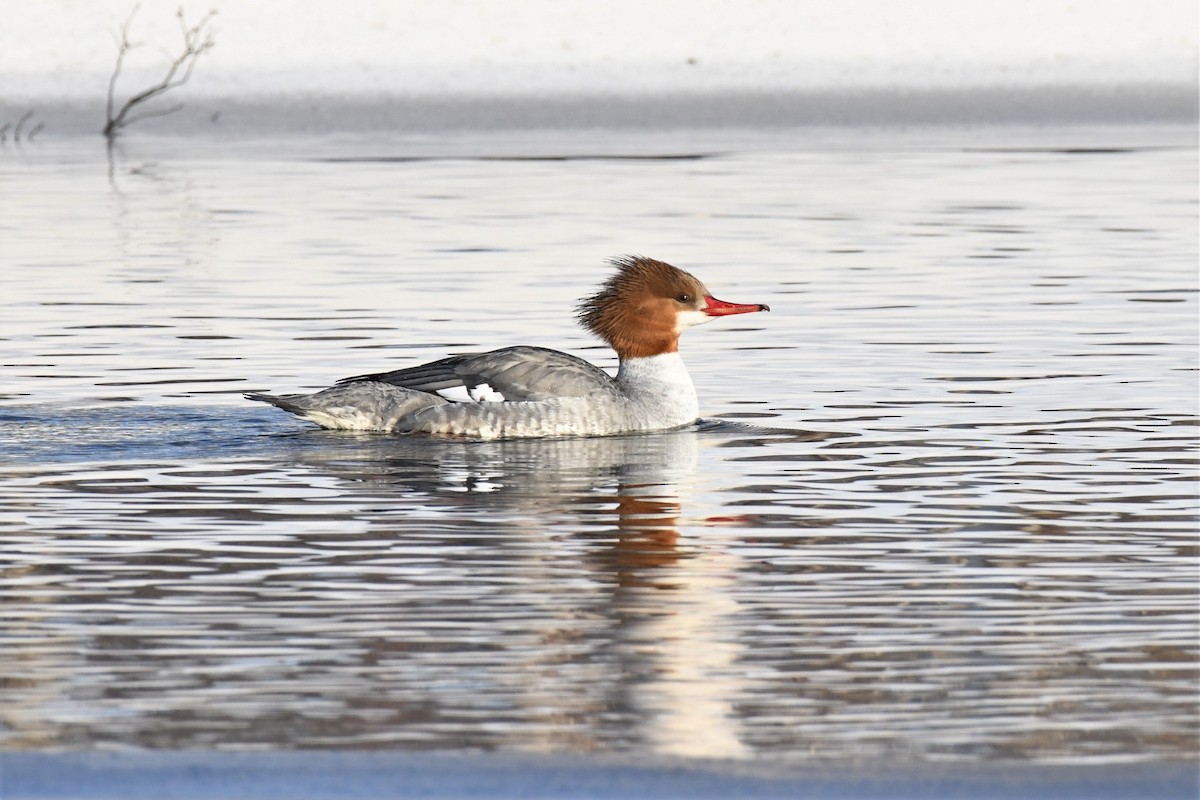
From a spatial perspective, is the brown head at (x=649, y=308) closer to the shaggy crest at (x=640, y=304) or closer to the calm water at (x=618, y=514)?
the shaggy crest at (x=640, y=304)

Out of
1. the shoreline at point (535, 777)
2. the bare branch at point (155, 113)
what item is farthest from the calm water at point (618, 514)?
the bare branch at point (155, 113)

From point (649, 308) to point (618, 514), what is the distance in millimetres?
2827

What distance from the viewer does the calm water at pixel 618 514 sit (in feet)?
17.4

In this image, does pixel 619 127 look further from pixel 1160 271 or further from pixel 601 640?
pixel 601 640

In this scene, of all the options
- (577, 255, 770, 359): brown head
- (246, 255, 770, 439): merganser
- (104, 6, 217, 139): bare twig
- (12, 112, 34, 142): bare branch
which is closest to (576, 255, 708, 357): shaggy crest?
(577, 255, 770, 359): brown head

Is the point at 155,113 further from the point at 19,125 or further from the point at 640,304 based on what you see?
the point at 640,304

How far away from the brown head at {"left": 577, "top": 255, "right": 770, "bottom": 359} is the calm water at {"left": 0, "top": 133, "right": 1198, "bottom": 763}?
19.3 inches

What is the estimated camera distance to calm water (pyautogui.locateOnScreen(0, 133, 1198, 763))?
17.4 feet

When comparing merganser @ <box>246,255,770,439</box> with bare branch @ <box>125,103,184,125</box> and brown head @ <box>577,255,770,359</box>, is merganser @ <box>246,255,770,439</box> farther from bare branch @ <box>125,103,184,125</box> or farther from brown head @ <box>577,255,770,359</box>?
bare branch @ <box>125,103,184,125</box>

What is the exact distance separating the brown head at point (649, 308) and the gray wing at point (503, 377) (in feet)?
1.75

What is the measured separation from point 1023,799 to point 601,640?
1673 mm

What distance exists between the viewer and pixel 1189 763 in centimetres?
477

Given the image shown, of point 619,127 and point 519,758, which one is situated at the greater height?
point 619,127

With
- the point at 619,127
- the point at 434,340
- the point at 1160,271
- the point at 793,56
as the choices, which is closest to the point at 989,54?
the point at 793,56
